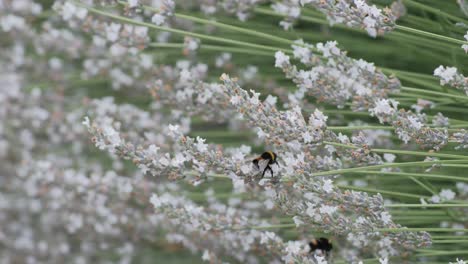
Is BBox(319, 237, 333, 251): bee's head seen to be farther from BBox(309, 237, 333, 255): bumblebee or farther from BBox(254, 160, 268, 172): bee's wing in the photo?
BBox(254, 160, 268, 172): bee's wing

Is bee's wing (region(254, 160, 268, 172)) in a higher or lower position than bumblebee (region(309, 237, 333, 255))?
higher

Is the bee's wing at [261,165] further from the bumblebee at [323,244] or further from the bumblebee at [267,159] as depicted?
the bumblebee at [323,244]

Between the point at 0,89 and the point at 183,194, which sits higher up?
the point at 0,89

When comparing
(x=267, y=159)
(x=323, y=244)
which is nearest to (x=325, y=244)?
(x=323, y=244)

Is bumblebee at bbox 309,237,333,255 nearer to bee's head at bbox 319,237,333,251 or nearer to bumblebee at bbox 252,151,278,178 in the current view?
bee's head at bbox 319,237,333,251

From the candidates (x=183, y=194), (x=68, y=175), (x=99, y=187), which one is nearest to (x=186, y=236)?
(x=183, y=194)

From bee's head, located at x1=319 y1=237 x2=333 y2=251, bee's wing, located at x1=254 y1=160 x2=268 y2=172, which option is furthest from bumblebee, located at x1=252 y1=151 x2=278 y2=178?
bee's head, located at x1=319 y1=237 x2=333 y2=251

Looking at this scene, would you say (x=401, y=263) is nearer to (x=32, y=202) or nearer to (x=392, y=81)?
(x=392, y=81)

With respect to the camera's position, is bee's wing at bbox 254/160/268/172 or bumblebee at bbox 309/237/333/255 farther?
bumblebee at bbox 309/237/333/255

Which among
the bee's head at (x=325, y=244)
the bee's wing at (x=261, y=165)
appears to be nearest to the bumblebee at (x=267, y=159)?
the bee's wing at (x=261, y=165)

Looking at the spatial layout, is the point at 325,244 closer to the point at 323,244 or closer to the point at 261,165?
the point at 323,244

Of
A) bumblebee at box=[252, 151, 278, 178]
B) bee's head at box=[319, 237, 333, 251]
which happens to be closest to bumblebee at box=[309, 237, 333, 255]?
bee's head at box=[319, 237, 333, 251]
